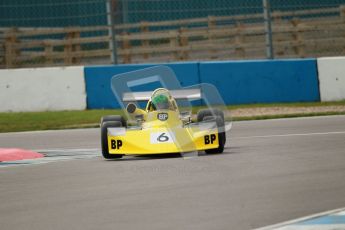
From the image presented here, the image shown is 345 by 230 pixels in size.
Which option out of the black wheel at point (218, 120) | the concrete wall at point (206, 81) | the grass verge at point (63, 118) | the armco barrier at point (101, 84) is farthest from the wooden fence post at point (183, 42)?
the black wheel at point (218, 120)

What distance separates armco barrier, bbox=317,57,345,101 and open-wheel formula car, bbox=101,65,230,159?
666 cm

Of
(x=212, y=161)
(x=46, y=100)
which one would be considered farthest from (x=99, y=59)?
(x=212, y=161)

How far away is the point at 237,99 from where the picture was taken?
19.7 metres

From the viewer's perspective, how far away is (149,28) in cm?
2939

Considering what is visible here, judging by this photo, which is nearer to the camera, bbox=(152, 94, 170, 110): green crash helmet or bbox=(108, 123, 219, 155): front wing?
bbox=(108, 123, 219, 155): front wing

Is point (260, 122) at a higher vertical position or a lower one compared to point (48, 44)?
lower

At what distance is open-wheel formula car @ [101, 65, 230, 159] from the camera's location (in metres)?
12.0

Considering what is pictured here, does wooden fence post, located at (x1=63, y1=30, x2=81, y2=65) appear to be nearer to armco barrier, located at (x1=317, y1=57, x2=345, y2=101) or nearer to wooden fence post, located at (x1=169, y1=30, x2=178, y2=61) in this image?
wooden fence post, located at (x1=169, y1=30, x2=178, y2=61)

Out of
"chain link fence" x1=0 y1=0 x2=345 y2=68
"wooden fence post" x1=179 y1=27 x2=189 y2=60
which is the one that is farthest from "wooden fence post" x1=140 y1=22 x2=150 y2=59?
"wooden fence post" x1=179 y1=27 x2=189 y2=60

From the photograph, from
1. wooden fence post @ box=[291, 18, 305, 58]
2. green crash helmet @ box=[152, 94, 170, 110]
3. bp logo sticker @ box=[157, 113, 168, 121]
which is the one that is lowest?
bp logo sticker @ box=[157, 113, 168, 121]

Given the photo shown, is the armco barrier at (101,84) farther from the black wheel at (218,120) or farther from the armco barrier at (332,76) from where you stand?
the black wheel at (218,120)

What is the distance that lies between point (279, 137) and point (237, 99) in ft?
18.5

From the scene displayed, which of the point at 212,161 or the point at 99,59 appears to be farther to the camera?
the point at 99,59

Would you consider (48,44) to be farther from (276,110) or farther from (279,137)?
(279,137)
